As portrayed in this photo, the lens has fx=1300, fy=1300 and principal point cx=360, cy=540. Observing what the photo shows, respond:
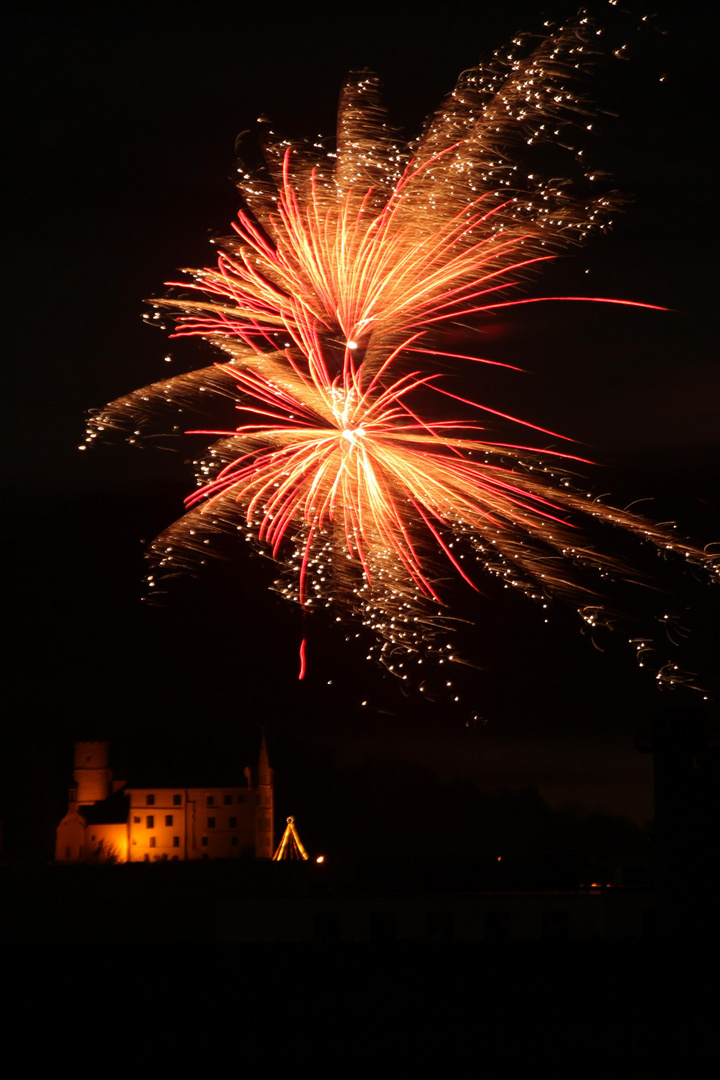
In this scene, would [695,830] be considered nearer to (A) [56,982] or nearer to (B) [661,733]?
(B) [661,733]

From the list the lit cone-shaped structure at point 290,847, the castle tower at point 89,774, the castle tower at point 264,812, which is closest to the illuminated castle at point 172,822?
the castle tower at point 264,812

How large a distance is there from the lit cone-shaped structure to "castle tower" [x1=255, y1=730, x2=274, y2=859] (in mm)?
5509

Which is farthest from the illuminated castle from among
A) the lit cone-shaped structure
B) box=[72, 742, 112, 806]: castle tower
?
the lit cone-shaped structure

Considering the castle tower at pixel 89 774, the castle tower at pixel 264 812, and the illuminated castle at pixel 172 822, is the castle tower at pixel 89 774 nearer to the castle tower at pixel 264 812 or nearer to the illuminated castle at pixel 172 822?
the illuminated castle at pixel 172 822

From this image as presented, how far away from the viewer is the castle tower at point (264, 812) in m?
71.0

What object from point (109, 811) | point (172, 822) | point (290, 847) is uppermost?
point (109, 811)

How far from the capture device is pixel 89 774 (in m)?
74.6

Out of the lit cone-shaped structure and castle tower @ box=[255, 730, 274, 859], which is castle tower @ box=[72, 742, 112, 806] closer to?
castle tower @ box=[255, 730, 274, 859]

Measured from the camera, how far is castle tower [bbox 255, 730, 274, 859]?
71000mm

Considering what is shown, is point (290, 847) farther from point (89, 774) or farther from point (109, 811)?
point (89, 774)

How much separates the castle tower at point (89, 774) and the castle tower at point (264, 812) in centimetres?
939

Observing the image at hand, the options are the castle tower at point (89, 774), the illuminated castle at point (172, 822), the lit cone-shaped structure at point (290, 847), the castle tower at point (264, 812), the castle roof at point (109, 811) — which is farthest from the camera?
the castle tower at point (89, 774)

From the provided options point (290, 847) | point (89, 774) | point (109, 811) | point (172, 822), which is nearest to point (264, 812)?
point (172, 822)

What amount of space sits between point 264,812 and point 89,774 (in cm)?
1076
